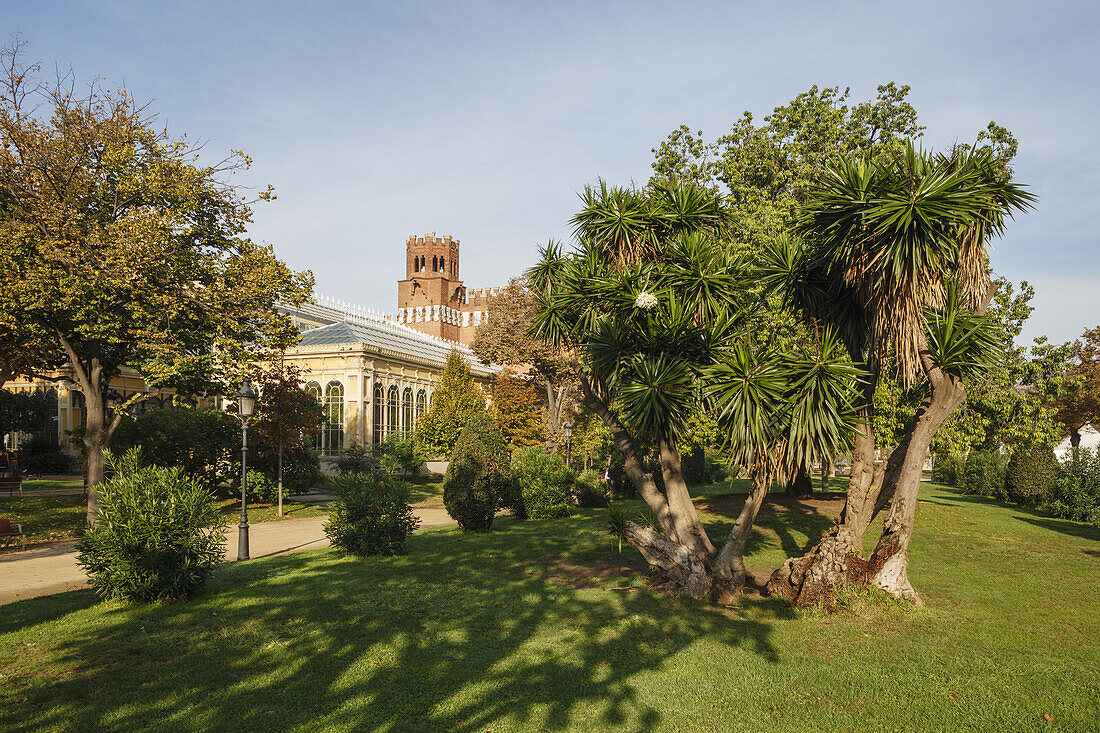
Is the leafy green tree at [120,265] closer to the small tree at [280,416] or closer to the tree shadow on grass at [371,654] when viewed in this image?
the small tree at [280,416]

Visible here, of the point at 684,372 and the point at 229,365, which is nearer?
the point at 684,372

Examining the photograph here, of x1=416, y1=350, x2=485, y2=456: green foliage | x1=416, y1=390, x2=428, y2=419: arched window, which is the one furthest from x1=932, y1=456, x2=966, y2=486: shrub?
x1=416, y1=390, x2=428, y2=419: arched window

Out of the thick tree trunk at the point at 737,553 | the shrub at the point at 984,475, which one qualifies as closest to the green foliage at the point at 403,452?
the thick tree trunk at the point at 737,553

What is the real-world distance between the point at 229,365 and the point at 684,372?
569 inches

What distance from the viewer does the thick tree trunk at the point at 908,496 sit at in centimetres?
940

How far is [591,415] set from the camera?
33.6m

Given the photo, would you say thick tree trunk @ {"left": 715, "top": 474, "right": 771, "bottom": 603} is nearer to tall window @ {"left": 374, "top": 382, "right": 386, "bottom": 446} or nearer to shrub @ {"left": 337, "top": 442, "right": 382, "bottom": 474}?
shrub @ {"left": 337, "top": 442, "right": 382, "bottom": 474}

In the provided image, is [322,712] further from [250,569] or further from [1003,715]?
[250,569]

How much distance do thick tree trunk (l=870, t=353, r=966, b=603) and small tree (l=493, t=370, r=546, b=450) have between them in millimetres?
22259

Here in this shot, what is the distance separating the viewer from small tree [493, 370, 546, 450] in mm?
32219

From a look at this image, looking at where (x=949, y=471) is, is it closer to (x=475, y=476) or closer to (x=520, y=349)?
(x=520, y=349)

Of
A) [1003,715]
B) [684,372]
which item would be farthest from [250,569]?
[1003,715]

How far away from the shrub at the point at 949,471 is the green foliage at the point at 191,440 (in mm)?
35815

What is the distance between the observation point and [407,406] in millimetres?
35969
